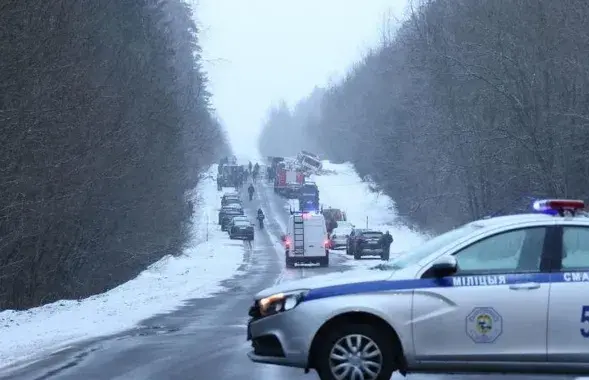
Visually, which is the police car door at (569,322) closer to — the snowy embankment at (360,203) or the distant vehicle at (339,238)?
the snowy embankment at (360,203)

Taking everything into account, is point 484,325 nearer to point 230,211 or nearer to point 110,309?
point 110,309

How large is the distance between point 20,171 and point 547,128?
59.7 ft

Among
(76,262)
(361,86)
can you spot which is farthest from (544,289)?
(361,86)

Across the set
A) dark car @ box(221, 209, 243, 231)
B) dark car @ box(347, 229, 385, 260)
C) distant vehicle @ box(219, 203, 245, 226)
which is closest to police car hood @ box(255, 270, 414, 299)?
dark car @ box(347, 229, 385, 260)

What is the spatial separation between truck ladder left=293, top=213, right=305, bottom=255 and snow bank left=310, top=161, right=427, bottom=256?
582 inches

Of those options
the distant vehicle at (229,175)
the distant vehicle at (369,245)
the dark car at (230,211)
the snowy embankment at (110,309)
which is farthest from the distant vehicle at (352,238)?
the distant vehicle at (229,175)

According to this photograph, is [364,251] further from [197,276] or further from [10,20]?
[10,20]

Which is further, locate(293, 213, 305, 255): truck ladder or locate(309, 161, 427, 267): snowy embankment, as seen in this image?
locate(309, 161, 427, 267): snowy embankment

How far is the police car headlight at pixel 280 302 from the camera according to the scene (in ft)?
30.3

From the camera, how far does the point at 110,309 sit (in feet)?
72.1

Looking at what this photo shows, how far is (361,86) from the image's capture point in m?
134

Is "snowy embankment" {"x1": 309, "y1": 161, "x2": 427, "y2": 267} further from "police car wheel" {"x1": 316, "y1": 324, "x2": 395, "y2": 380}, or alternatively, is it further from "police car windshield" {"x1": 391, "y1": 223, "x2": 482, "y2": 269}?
"police car wheel" {"x1": 316, "y1": 324, "x2": 395, "y2": 380}

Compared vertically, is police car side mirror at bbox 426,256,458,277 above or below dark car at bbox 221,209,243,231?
below

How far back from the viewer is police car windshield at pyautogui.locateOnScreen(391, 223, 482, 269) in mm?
9320
